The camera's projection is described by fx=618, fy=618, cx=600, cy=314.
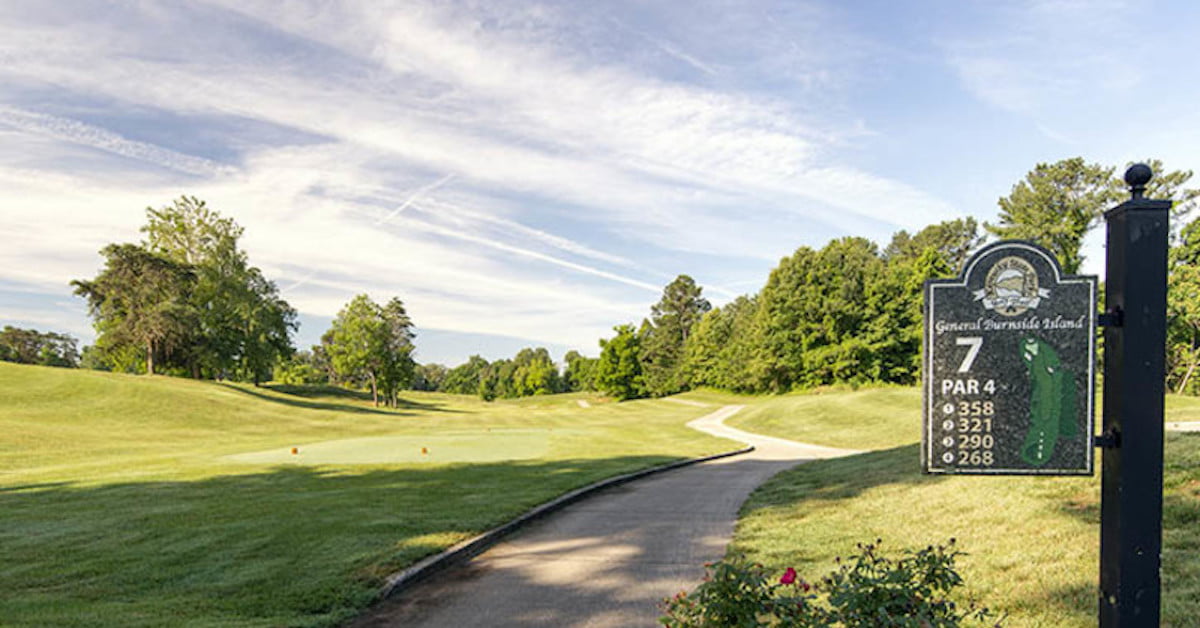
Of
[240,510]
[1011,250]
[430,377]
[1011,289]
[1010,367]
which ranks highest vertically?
[1011,250]

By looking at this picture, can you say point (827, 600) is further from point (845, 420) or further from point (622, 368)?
point (622, 368)

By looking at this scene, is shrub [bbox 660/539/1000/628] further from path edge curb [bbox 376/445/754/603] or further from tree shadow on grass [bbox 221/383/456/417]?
tree shadow on grass [bbox 221/383/456/417]

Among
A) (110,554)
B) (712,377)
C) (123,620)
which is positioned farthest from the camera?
(712,377)

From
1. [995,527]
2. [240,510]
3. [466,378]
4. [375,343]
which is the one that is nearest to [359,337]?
[375,343]

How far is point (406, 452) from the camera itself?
69.7ft

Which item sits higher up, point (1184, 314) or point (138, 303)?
point (1184, 314)

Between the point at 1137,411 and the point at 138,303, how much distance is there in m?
61.1

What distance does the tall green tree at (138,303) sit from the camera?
48281 mm

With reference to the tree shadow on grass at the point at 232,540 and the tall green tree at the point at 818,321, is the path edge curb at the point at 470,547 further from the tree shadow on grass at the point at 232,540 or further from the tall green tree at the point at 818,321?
the tall green tree at the point at 818,321

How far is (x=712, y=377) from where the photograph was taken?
73188mm

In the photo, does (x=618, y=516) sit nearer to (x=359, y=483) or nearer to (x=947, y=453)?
(x=359, y=483)

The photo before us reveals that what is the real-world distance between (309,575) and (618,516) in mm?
5593

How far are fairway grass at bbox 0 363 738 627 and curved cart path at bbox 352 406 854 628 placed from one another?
0.65 m

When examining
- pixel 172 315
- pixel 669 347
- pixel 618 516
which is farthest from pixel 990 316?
pixel 669 347
